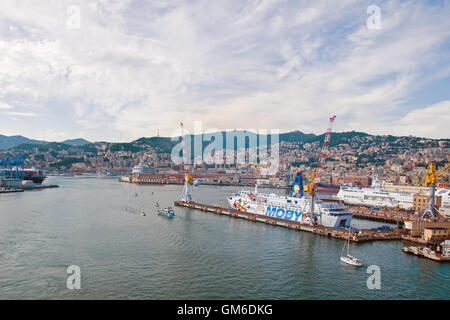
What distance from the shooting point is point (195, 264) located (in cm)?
1238

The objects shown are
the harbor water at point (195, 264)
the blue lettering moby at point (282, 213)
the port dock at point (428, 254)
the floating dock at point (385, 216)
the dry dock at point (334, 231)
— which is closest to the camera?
the harbor water at point (195, 264)

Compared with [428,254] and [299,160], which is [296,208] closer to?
[428,254]

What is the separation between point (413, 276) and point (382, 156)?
79.8 metres

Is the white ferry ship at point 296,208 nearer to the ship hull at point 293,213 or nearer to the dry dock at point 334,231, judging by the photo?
the ship hull at point 293,213

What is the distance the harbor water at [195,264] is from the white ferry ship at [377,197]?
1668cm

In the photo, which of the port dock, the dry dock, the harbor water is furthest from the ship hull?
the port dock

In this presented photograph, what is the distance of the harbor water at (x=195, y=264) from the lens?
393 inches

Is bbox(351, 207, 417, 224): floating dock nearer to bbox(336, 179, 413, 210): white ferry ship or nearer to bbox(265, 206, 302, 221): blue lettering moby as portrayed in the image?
bbox(336, 179, 413, 210): white ferry ship

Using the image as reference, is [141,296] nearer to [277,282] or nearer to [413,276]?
[277,282]

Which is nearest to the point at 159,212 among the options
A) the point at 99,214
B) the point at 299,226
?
the point at 99,214

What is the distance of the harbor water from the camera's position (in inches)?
393

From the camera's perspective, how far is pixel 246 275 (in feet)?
37.0

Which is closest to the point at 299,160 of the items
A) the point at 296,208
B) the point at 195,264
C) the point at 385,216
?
the point at 385,216

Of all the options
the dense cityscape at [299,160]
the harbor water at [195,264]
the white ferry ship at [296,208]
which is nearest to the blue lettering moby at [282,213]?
the white ferry ship at [296,208]
